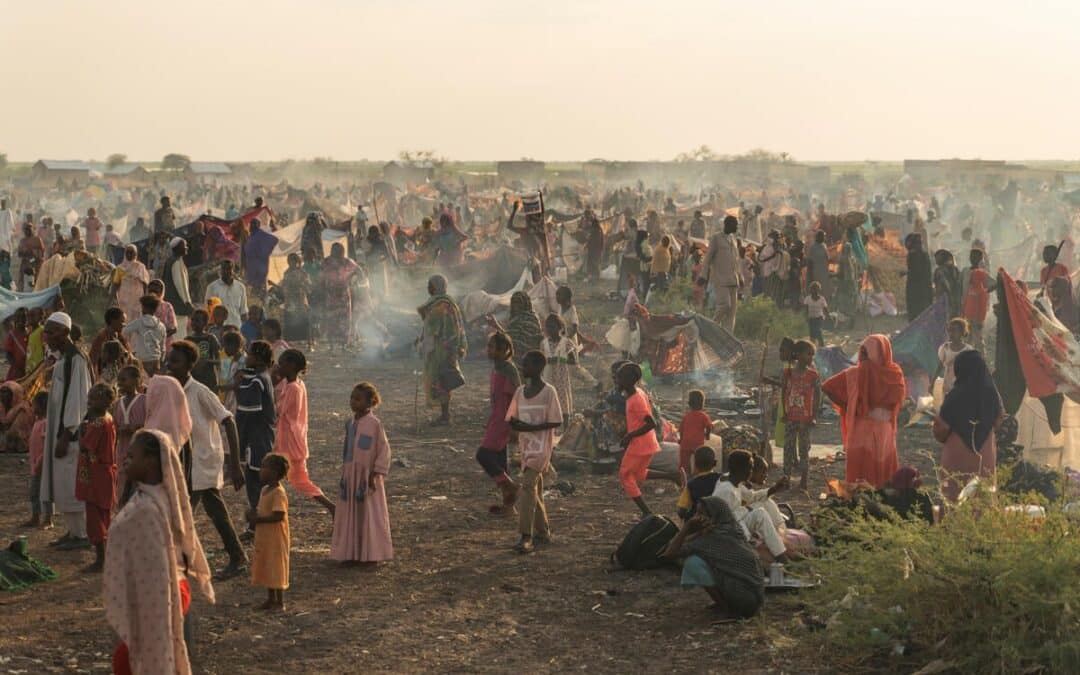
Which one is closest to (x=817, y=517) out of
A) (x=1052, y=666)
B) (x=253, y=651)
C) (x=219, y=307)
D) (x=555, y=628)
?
(x=555, y=628)

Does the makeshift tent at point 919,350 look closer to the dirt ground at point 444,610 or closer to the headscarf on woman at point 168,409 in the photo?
the dirt ground at point 444,610

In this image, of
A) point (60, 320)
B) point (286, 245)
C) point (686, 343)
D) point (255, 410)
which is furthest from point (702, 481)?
point (286, 245)

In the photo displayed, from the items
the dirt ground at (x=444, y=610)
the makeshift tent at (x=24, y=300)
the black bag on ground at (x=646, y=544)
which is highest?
the makeshift tent at (x=24, y=300)

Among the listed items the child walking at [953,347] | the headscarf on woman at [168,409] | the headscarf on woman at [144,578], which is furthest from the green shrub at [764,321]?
the headscarf on woman at [144,578]

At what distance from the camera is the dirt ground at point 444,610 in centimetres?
724

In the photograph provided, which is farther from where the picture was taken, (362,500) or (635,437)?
(635,437)

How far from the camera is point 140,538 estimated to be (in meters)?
5.50

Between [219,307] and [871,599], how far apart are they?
274 inches

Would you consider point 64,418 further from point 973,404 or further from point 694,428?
point 973,404

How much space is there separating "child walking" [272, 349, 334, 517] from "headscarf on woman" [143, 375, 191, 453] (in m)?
1.18

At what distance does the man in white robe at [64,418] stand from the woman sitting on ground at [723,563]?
3.85 meters

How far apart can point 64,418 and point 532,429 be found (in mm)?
2912

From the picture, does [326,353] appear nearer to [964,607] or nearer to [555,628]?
[555,628]

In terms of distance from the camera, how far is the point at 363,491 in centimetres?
863
